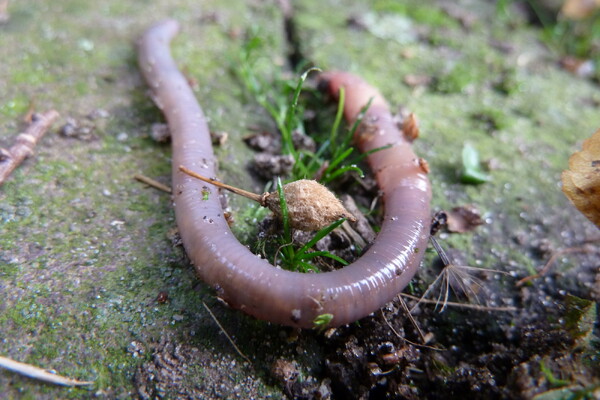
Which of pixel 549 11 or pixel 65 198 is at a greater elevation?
pixel 549 11

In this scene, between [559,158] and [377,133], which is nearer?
[377,133]

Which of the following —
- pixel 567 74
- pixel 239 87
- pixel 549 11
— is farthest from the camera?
pixel 549 11

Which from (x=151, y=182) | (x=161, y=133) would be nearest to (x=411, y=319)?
(x=151, y=182)

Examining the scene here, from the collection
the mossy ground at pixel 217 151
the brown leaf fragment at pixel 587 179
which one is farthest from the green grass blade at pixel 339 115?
the brown leaf fragment at pixel 587 179

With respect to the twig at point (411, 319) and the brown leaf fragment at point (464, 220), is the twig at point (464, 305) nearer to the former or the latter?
the twig at point (411, 319)

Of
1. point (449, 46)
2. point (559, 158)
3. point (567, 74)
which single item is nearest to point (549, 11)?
point (567, 74)

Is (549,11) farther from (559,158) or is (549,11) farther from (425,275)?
(425,275)

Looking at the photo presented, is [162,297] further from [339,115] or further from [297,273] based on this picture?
[339,115]
